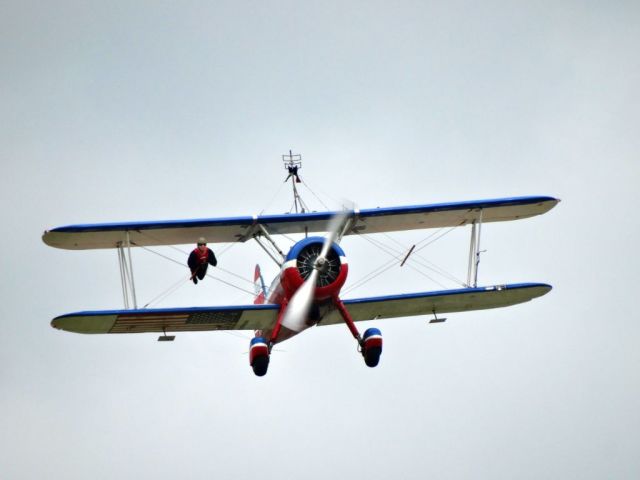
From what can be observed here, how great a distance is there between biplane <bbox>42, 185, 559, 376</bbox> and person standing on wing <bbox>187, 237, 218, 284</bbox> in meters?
0.83

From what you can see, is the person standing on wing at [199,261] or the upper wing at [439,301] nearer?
the person standing on wing at [199,261]

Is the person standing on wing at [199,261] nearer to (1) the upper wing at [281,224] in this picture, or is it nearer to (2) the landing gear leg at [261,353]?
(1) the upper wing at [281,224]

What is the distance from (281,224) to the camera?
23312mm

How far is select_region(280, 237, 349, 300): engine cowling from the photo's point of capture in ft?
70.0

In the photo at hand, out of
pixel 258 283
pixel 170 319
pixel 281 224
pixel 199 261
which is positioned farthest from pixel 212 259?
pixel 258 283

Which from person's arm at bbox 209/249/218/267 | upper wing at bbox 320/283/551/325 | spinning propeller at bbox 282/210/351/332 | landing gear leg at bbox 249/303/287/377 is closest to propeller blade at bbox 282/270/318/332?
spinning propeller at bbox 282/210/351/332

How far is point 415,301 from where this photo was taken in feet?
76.0

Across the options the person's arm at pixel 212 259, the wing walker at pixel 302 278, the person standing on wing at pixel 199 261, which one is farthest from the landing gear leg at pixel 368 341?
the person standing on wing at pixel 199 261

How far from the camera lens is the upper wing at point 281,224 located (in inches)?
909

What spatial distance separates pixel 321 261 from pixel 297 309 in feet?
3.66

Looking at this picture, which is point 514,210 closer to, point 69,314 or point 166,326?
point 166,326

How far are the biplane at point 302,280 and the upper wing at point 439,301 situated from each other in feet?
0.07

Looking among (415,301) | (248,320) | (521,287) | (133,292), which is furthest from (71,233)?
(521,287)

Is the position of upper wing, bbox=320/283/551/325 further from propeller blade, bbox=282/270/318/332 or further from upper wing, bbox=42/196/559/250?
upper wing, bbox=42/196/559/250
